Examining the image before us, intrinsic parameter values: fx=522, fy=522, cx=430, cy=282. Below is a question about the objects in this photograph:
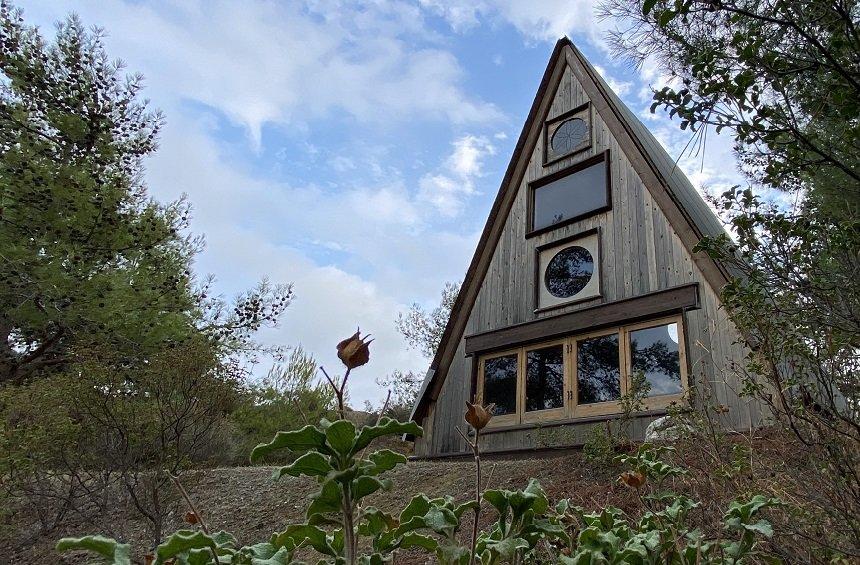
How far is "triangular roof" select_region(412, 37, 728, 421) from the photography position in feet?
27.4

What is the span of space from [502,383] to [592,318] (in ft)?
6.71

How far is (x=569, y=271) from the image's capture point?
9.24 m

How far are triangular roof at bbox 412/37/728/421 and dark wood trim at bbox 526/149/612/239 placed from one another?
1.30ft

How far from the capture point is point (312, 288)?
11219mm

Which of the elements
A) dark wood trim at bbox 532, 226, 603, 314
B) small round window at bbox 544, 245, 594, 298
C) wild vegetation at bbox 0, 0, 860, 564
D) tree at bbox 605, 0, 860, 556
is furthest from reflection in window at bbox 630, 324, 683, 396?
tree at bbox 605, 0, 860, 556

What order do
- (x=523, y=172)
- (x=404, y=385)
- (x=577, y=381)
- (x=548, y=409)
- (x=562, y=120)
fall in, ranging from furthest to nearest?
(x=404, y=385), (x=523, y=172), (x=562, y=120), (x=548, y=409), (x=577, y=381)

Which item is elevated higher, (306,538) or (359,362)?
(359,362)

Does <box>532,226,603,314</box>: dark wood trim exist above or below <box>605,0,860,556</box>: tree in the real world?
above

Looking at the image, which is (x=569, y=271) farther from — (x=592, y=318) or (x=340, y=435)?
(x=340, y=435)

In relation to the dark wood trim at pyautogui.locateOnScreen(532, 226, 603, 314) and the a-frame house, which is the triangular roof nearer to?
the a-frame house

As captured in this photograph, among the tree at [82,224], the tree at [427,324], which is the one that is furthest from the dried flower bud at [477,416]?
the tree at [427,324]

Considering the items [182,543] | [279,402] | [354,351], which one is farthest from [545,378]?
[182,543]

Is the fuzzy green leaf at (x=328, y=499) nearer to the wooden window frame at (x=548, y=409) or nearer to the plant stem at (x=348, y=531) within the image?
the plant stem at (x=348, y=531)

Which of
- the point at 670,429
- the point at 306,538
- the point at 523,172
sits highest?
the point at 523,172
